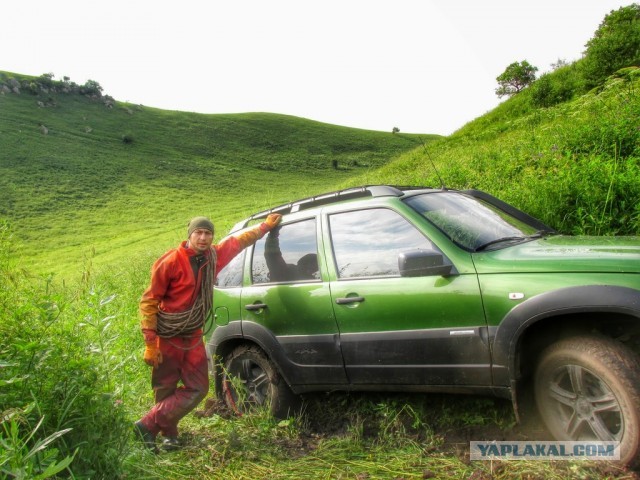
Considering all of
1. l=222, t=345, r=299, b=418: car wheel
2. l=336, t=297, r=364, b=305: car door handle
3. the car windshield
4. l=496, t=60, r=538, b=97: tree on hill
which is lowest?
l=222, t=345, r=299, b=418: car wheel

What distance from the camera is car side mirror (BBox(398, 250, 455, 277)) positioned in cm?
351

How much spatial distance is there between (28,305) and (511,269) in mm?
2980

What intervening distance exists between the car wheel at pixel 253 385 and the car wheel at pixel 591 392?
86.8 inches

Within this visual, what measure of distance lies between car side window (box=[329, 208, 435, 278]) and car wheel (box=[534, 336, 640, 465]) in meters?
1.15

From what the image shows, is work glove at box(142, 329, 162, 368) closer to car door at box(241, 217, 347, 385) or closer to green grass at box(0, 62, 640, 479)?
green grass at box(0, 62, 640, 479)

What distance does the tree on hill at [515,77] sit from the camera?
53.4 m

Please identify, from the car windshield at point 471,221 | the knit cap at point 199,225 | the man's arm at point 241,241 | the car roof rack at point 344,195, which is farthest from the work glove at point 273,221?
the car windshield at point 471,221

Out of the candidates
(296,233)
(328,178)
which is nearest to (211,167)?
(328,178)

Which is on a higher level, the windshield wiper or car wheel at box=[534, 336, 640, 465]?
the windshield wiper

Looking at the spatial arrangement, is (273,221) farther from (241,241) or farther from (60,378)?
(60,378)

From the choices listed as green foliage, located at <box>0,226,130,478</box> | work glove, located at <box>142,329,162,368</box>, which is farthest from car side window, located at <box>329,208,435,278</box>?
green foliage, located at <box>0,226,130,478</box>

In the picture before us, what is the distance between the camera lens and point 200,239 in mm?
4715

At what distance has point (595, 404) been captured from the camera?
3.19 m

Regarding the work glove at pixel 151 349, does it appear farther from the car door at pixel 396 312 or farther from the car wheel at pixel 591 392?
the car wheel at pixel 591 392
